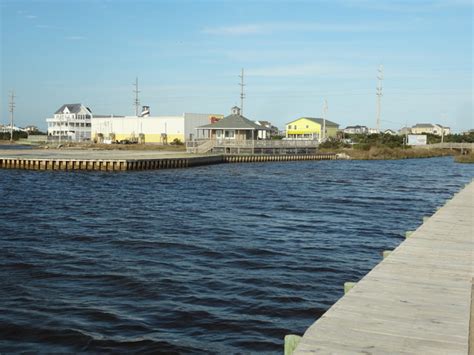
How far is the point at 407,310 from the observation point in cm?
729

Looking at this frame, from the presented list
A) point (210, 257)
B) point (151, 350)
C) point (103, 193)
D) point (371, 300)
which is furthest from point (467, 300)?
point (103, 193)

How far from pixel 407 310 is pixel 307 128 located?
12499cm

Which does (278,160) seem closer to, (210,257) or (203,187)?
(203,187)

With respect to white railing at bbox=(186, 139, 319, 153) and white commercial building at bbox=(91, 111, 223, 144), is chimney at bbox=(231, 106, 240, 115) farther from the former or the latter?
white commercial building at bbox=(91, 111, 223, 144)

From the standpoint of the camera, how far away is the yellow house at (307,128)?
422 feet

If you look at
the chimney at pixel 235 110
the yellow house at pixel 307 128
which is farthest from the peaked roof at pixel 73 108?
the chimney at pixel 235 110

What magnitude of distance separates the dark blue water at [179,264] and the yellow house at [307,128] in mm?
97583

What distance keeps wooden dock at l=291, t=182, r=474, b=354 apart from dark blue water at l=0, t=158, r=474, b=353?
219cm

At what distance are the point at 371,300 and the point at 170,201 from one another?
22379 millimetres

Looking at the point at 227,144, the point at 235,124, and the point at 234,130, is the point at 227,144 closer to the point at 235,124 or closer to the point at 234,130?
the point at 234,130

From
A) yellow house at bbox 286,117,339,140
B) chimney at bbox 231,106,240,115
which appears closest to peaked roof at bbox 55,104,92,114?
yellow house at bbox 286,117,339,140

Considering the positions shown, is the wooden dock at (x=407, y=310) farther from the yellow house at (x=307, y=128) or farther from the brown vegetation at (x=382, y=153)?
the yellow house at (x=307, y=128)

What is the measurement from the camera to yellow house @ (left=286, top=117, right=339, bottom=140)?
128663mm

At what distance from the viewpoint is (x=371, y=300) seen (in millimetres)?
7703
